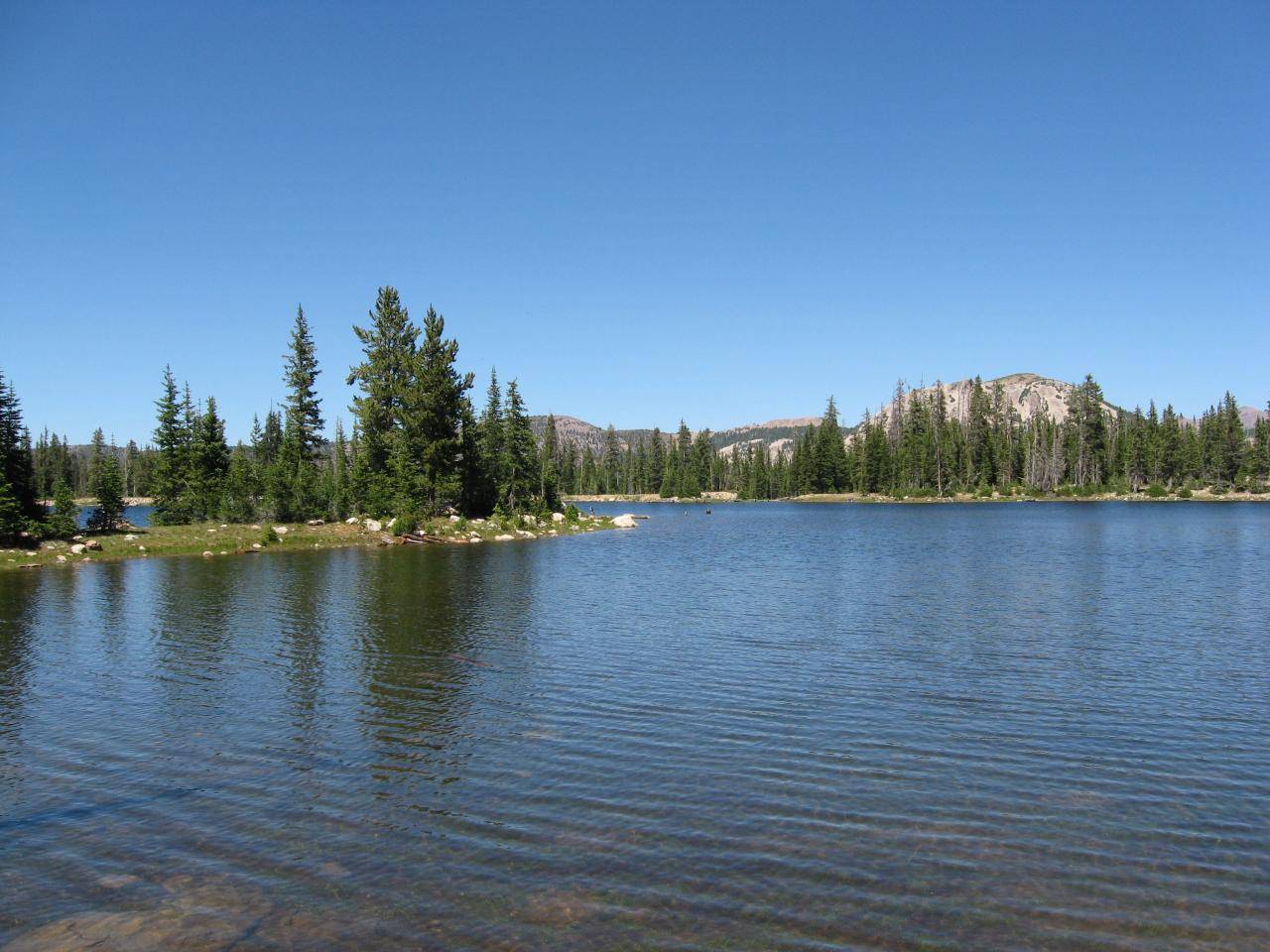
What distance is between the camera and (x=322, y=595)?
124 ft

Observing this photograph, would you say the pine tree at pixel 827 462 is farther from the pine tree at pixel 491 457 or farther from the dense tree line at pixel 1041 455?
the pine tree at pixel 491 457

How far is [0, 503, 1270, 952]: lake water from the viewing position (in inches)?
390

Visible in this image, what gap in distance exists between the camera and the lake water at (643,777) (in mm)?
9898

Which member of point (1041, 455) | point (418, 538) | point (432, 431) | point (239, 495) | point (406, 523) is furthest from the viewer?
point (1041, 455)

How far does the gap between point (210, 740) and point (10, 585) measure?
34959mm

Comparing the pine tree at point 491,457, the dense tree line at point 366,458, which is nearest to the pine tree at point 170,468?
the dense tree line at point 366,458

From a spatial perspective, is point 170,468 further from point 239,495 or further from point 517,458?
point 517,458

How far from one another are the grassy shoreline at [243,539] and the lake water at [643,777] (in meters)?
24.8

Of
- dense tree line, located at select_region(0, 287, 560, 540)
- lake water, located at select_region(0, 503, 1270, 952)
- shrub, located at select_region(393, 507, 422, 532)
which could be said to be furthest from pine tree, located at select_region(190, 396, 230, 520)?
lake water, located at select_region(0, 503, 1270, 952)

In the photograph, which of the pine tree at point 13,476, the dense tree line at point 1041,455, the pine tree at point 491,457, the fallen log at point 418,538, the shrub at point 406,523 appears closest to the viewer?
the pine tree at point 13,476

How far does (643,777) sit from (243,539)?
189ft

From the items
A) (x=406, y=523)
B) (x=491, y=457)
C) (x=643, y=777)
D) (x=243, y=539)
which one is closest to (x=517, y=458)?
(x=491, y=457)

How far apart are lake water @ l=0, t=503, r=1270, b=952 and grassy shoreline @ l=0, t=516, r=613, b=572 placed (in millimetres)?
24770

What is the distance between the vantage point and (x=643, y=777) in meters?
14.3
